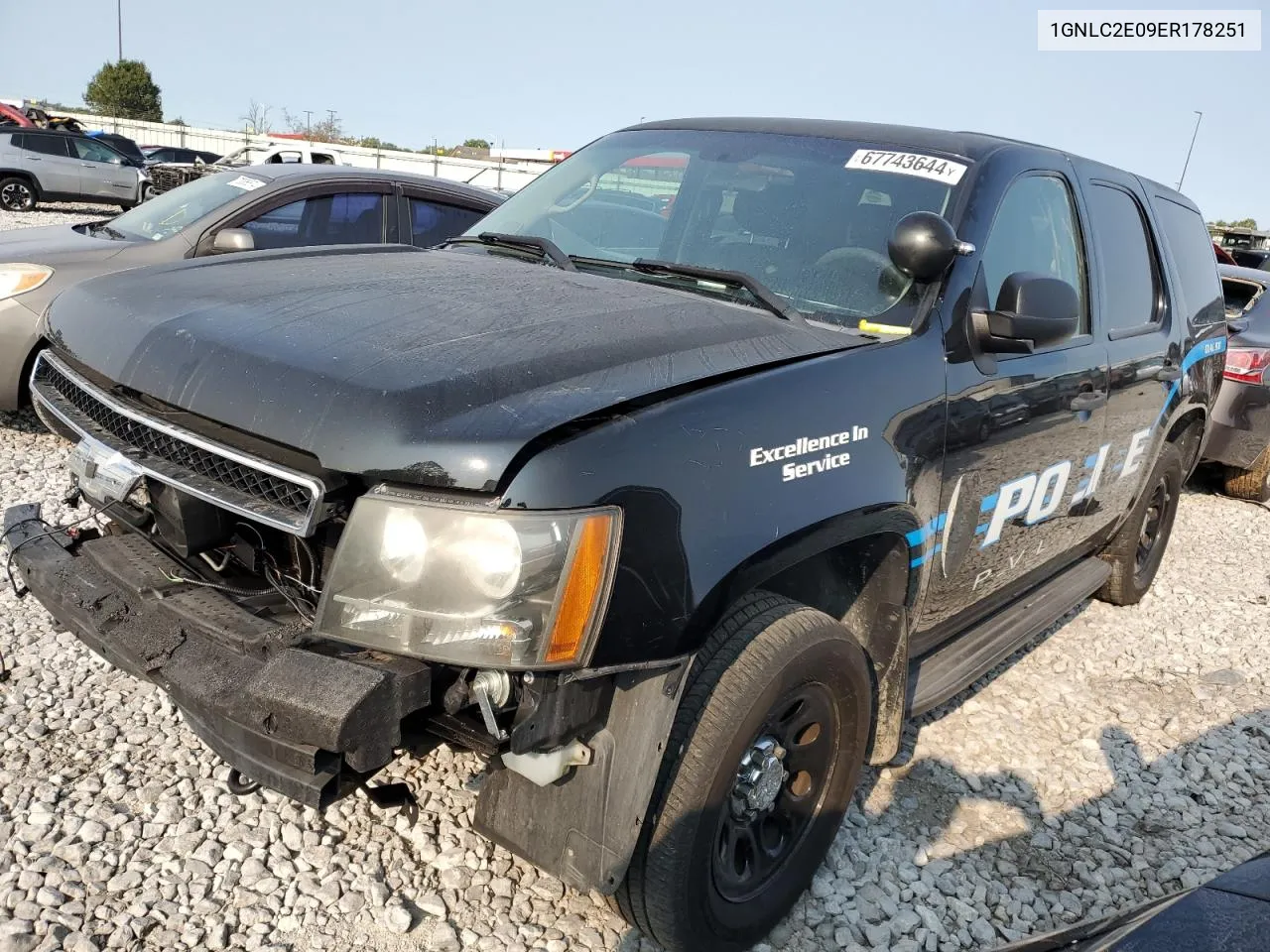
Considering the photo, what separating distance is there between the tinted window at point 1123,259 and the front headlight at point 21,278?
5260mm

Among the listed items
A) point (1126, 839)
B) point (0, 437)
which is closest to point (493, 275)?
point (1126, 839)

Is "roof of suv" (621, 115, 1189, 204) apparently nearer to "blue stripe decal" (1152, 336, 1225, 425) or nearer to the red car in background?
"blue stripe decal" (1152, 336, 1225, 425)

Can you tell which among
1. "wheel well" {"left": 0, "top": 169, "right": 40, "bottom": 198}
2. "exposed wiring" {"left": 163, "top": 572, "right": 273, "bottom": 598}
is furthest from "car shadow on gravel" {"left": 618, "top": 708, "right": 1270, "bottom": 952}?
"wheel well" {"left": 0, "top": 169, "right": 40, "bottom": 198}

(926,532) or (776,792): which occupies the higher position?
(926,532)

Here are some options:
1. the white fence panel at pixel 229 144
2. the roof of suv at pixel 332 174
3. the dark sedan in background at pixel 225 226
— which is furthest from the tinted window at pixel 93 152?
the roof of suv at pixel 332 174

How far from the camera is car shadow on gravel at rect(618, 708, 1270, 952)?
262 centimetres

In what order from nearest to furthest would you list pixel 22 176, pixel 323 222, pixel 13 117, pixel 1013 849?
pixel 1013 849 → pixel 323 222 → pixel 22 176 → pixel 13 117

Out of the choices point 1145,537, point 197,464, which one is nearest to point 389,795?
point 197,464

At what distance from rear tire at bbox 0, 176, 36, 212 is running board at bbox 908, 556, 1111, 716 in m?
20.5

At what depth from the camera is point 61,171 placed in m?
19.1

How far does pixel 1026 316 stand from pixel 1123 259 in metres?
1.51

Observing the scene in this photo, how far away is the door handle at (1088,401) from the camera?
3289 mm

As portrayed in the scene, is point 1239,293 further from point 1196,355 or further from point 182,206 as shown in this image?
point 182,206

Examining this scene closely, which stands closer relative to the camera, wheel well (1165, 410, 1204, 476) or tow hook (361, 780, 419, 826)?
tow hook (361, 780, 419, 826)
